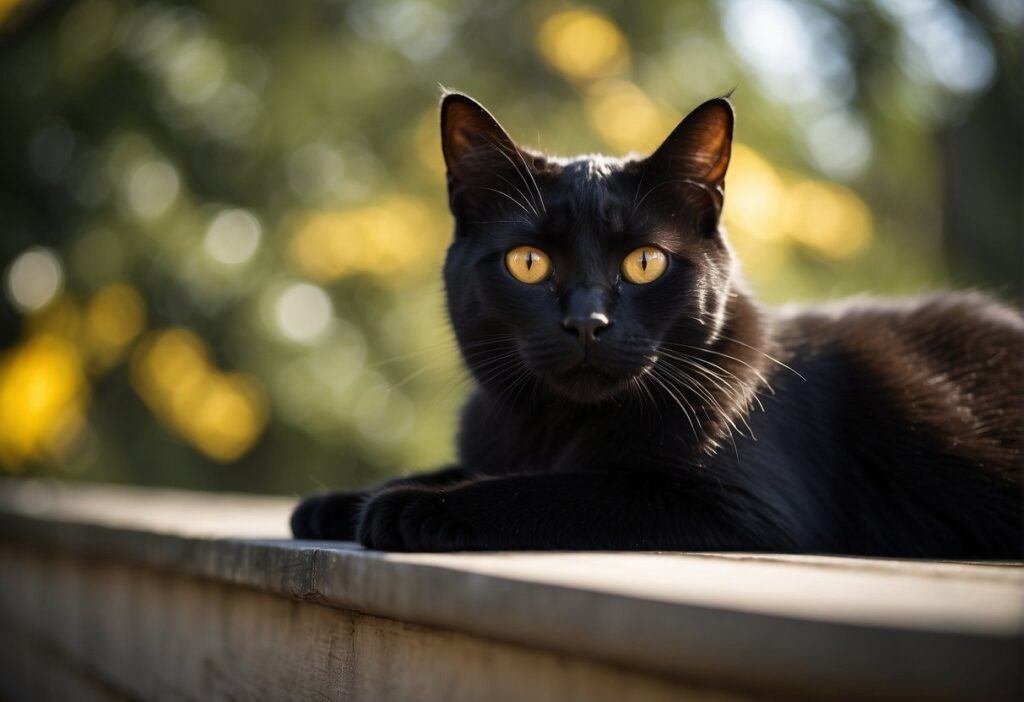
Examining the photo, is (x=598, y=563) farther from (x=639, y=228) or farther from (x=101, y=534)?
(x=101, y=534)

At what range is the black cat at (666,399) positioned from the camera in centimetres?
143

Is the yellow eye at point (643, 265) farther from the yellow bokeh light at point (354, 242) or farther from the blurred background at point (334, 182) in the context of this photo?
the yellow bokeh light at point (354, 242)

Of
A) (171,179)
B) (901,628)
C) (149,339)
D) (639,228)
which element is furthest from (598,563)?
(171,179)

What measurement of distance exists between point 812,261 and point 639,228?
3.61m

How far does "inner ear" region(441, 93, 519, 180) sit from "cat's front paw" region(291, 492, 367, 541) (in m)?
0.61

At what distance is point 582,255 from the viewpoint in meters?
1.52

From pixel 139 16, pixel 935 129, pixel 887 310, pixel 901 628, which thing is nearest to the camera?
pixel 901 628

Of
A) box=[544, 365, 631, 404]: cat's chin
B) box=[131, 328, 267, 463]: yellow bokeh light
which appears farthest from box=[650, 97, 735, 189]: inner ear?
box=[131, 328, 267, 463]: yellow bokeh light

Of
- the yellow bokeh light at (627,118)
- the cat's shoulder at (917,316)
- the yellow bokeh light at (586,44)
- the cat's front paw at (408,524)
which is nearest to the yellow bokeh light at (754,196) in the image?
the yellow bokeh light at (627,118)

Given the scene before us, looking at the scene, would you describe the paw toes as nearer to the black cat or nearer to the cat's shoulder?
the black cat

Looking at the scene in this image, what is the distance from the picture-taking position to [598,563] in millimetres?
1062

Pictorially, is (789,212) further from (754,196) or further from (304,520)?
(304,520)

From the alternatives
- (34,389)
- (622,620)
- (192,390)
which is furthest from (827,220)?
(622,620)

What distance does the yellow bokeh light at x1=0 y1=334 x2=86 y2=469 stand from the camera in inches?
152
